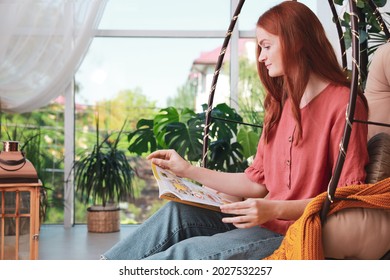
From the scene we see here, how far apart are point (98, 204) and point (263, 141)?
300 centimetres

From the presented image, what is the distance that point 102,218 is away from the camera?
4867 millimetres

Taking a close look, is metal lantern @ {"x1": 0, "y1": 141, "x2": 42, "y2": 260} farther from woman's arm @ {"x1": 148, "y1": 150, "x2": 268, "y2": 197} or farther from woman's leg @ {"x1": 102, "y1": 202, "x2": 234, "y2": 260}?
woman's leg @ {"x1": 102, "y1": 202, "x2": 234, "y2": 260}

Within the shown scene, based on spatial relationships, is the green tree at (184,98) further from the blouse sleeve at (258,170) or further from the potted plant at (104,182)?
the blouse sleeve at (258,170)

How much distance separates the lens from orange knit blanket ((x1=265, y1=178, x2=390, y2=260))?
64.5 inches

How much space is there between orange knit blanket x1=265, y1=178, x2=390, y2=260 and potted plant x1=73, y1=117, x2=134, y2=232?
10.4ft

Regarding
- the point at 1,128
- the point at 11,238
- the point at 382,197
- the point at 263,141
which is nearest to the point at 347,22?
the point at 263,141

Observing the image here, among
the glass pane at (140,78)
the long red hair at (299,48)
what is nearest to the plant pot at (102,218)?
the glass pane at (140,78)

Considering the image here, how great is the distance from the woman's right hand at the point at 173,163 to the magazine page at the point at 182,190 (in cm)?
4

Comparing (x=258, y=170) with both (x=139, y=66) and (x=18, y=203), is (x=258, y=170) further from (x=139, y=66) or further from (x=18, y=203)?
(x=139, y=66)

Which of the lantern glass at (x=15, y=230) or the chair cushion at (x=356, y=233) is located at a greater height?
the chair cushion at (x=356, y=233)

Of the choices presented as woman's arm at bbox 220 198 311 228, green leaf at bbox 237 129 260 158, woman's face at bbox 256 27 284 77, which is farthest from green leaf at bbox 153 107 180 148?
woman's arm at bbox 220 198 311 228

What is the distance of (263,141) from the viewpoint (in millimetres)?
2189

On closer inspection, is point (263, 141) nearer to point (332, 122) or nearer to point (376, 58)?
point (332, 122)

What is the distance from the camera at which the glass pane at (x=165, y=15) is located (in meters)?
5.10
